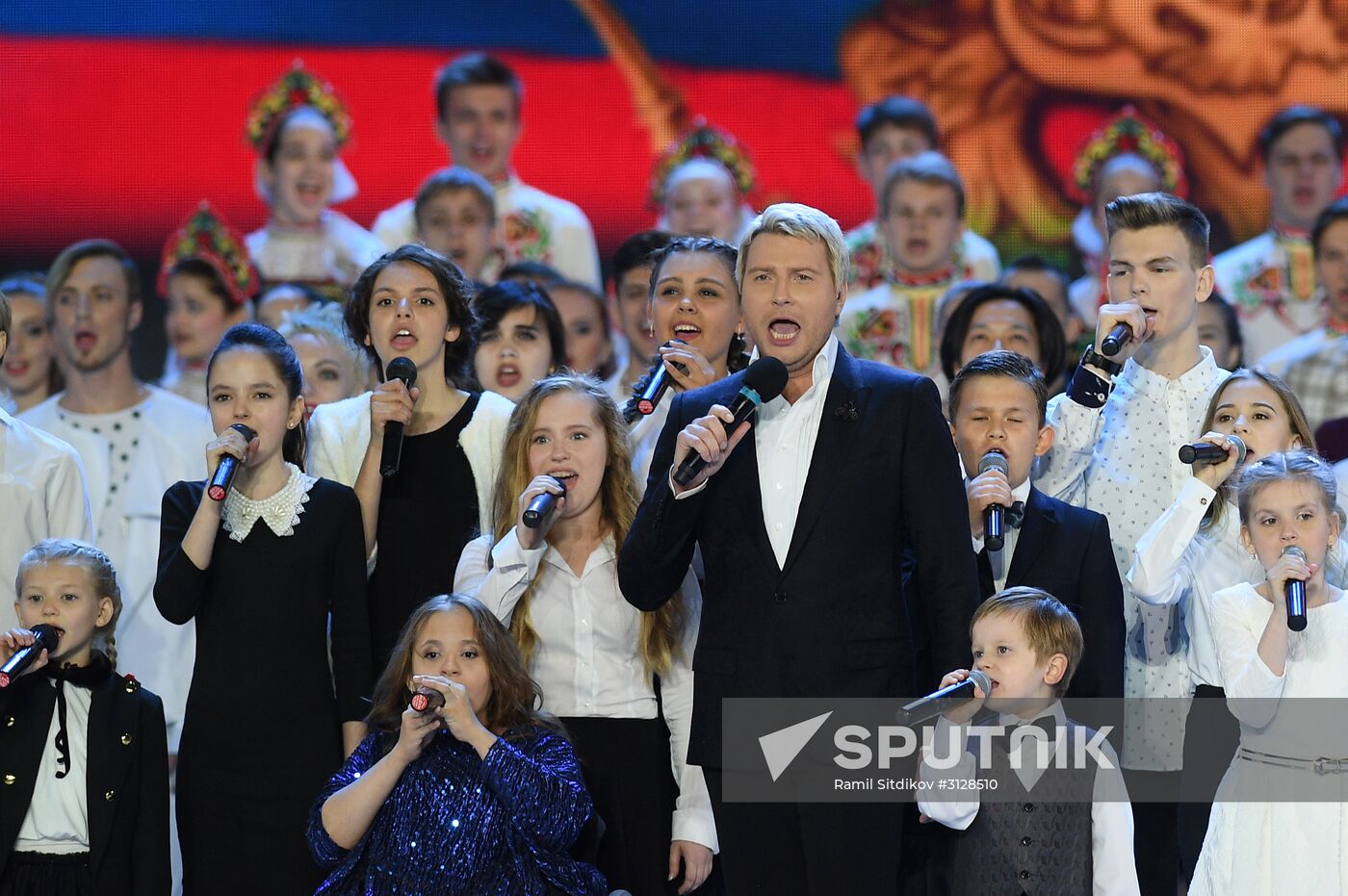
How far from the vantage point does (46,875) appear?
11.2ft

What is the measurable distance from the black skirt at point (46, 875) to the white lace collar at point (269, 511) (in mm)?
678

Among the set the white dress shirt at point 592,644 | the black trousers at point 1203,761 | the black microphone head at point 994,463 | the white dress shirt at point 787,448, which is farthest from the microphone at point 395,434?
the black trousers at point 1203,761

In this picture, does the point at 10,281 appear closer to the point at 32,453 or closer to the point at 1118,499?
the point at 32,453

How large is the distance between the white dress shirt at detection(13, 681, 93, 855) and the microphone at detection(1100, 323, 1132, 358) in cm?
209

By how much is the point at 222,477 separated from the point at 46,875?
83 cm

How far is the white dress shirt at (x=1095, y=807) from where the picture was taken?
308cm

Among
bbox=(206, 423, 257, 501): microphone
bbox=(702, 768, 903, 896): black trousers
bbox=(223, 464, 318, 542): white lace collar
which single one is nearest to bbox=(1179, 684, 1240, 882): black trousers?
bbox=(702, 768, 903, 896): black trousers

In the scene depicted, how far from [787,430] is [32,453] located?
181 cm

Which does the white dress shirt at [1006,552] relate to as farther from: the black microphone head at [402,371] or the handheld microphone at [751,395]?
the black microphone head at [402,371]

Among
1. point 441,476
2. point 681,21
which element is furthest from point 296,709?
point 681,21

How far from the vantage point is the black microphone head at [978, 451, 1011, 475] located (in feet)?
11.2

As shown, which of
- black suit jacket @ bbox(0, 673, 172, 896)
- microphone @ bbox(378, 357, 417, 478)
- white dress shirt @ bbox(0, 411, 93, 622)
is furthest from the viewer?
white dress shirt @ bbox(0, 411, 93, 622)

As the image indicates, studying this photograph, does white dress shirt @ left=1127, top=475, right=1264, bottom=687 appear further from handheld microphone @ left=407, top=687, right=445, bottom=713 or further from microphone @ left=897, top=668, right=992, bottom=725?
handheld microphone @ left=407, top=687, right=445, bottom=713

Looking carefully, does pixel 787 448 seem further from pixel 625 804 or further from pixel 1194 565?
pixel 1194 565
